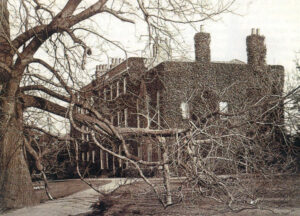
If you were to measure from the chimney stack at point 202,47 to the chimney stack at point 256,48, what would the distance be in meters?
2.66

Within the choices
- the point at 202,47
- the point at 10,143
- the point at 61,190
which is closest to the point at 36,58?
the point at 10,143

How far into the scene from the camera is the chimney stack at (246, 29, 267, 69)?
2673cm

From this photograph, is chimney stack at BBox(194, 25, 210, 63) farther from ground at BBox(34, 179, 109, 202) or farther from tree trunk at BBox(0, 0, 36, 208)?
tree trunk at BBox(0, 0, 36, 208)

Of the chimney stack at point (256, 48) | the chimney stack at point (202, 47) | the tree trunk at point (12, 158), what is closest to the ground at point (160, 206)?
the tree trunk at point (12, 158)

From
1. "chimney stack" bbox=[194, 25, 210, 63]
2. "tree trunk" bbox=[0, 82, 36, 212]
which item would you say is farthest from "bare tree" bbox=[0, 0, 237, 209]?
"chimney stack" bbox=[194, 25, 210, 63]

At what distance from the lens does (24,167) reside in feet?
43.7

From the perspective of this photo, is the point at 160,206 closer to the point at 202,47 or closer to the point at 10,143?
the point at 10,143

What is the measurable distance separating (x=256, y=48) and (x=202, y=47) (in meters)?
3.52

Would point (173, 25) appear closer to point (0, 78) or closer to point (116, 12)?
point (116, 12)

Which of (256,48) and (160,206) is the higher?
(256,48)

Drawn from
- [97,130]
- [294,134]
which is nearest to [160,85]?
[294,134]

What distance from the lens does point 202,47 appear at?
28.0 m

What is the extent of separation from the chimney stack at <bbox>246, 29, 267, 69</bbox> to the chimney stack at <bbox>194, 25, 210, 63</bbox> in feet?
8.73

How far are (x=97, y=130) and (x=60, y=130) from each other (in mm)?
2295
